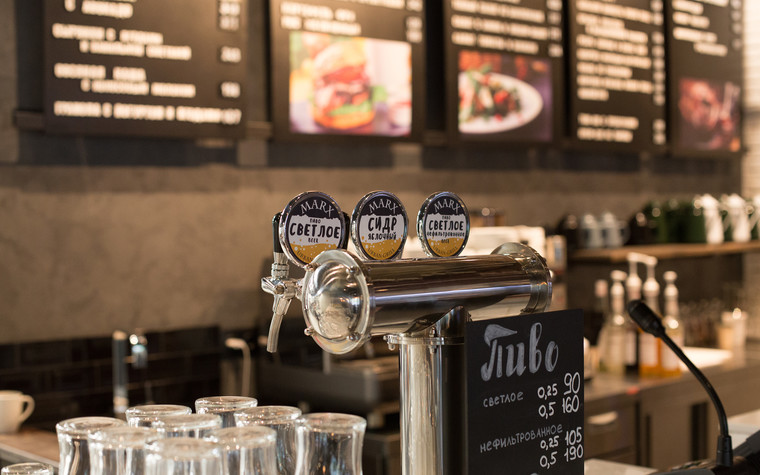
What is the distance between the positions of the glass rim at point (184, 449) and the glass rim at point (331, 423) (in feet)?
0.45

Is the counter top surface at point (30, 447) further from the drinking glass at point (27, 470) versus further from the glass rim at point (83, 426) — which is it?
the glass rim at point (83, 426)

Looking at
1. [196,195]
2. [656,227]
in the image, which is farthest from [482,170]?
[196,195]

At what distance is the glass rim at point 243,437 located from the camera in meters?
0.88

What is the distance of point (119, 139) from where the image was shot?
3.00m

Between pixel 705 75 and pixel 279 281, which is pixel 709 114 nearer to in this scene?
→ pixel 705 75

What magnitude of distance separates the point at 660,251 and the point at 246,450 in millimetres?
3651

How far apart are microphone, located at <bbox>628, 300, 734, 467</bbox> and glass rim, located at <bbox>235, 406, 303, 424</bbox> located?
64cm

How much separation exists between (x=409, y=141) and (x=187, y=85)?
39.1 inches

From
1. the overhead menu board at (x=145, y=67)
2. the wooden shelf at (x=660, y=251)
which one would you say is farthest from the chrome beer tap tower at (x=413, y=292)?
the wooden shelf at (x=660, y=251)

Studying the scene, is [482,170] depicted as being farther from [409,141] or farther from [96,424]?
[96,424]

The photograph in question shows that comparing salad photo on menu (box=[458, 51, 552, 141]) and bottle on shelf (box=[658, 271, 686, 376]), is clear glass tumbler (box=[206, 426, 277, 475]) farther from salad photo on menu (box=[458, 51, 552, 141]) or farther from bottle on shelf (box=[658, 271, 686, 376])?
bottle on shelf (box=[658, 271, 686, 376])

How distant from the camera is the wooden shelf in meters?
4.06

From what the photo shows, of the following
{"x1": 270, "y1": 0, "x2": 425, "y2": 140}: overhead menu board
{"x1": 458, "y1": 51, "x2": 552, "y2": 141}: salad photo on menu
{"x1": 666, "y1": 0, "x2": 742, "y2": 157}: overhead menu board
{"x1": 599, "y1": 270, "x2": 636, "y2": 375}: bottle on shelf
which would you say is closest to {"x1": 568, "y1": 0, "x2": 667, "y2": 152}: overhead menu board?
{"x1": 666, "y1": 0, "x2": 742, "y2": 157}: overhead menu board

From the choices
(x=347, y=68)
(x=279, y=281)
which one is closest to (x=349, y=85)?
(x=347, y=68)
